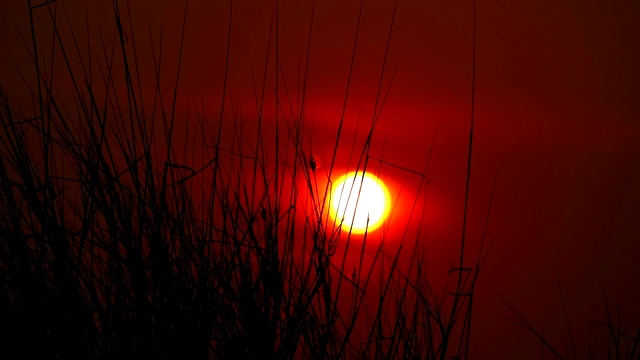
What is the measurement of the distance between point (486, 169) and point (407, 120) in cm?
27

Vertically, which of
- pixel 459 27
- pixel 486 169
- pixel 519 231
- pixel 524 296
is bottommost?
pixel 524 296

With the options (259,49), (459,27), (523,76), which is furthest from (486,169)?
(259,49)

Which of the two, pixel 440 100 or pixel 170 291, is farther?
pixel 440 100

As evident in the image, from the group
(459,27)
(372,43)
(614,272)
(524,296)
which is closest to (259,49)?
(372,43)

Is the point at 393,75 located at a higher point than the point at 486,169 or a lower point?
higher

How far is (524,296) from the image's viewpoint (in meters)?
1.54

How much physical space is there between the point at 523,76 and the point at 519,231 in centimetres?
44

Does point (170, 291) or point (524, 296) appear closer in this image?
point (170, 291)

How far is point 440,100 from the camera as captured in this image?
1528mm

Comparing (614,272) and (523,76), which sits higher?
(523,76)

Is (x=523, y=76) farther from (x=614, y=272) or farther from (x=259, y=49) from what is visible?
(x=259, y=49)

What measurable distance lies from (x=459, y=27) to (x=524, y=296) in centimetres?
79

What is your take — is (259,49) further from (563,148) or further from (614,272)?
(614,272)

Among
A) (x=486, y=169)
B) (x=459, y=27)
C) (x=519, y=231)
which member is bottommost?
(x=519, y=231)
